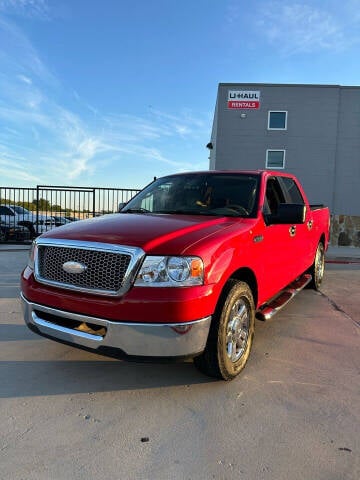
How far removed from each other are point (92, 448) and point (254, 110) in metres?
20.2

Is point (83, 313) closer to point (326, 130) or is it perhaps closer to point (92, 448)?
point (92, 448)

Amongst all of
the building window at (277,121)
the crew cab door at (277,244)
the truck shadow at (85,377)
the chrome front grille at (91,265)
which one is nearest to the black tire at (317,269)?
the crew cab door at (277,244)

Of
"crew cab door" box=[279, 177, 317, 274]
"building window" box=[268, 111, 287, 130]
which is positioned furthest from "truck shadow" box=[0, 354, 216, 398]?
"building window" box=[268, 111, 287, 130]

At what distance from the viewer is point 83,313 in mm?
2668

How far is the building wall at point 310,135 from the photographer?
1978 centimetres

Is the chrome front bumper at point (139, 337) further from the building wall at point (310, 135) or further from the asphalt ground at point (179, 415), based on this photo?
the building wall at point (310, 135)

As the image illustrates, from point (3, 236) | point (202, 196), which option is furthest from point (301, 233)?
point (3, 236)

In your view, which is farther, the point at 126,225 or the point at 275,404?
the point at 126,225

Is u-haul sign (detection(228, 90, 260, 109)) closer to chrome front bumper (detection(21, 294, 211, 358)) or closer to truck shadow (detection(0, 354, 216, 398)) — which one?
truck shadow (detection(0, 354, 216, 398))

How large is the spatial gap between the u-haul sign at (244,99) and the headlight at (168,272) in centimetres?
1927

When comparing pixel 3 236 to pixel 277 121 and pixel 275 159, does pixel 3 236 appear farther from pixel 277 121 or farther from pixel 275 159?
pixel 277 121

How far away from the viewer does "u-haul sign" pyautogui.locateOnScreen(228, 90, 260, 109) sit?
20.0 m

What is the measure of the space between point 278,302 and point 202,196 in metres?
1.46

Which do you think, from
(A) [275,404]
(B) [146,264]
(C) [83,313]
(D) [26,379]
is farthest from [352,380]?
(D) [26,379]
